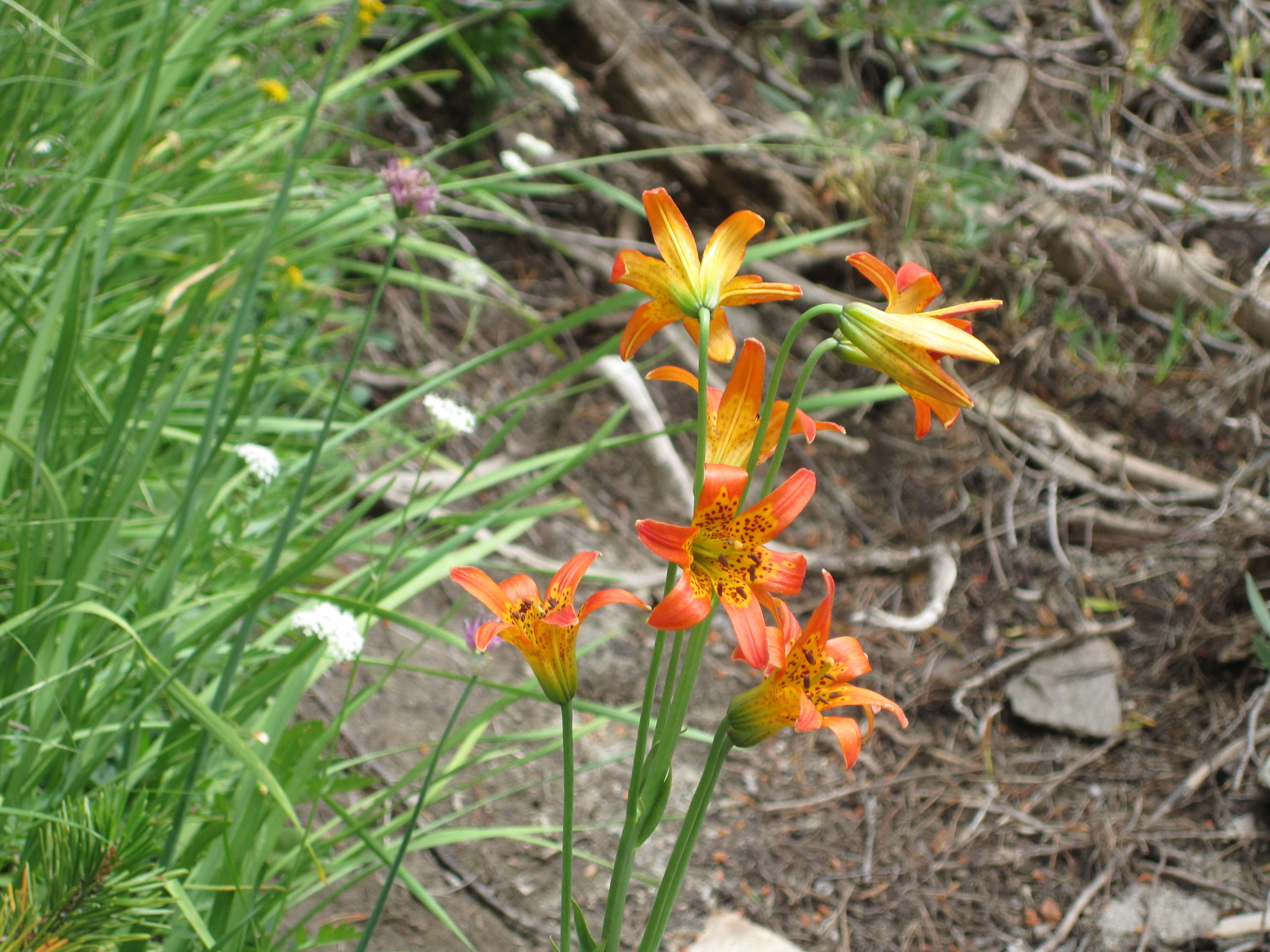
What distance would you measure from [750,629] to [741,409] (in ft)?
0.60

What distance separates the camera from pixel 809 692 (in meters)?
0.64

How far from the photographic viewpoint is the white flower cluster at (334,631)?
0.96m

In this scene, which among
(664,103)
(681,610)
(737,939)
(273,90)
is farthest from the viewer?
(664,103)

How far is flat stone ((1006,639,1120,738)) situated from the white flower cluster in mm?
1665

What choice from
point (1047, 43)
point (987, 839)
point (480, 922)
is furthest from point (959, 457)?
point (480, 922)

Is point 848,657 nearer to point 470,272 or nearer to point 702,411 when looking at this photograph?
point 702,411

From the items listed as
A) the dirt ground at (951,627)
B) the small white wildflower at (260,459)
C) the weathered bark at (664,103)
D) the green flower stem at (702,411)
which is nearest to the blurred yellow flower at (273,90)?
the dirt ground at (951,627)

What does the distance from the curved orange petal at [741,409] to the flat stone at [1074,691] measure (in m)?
1.71

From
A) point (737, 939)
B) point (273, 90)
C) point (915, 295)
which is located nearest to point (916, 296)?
point (915, 295)

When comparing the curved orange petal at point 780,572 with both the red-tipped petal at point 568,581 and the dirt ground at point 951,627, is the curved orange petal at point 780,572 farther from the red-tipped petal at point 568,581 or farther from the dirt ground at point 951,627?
the dirt ground at point 951,627

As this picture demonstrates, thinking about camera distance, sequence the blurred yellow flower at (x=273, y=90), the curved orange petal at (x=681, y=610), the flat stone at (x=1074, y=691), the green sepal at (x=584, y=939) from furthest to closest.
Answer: the flat stone at (x=1074, y=691) → the blurred yellow flower at (x=273, y=90) → the green sepal at (x=584, y=939) → the curved orange petal at (x=681, y=610)

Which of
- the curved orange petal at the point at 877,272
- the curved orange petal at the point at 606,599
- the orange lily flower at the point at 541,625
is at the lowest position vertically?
the orange lily flower at the point at 541,625

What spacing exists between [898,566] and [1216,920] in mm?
1064

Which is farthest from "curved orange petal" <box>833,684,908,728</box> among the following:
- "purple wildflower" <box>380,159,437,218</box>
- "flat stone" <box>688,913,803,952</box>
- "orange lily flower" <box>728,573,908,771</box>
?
"flat stone" <box>688,913,803,952</box>
